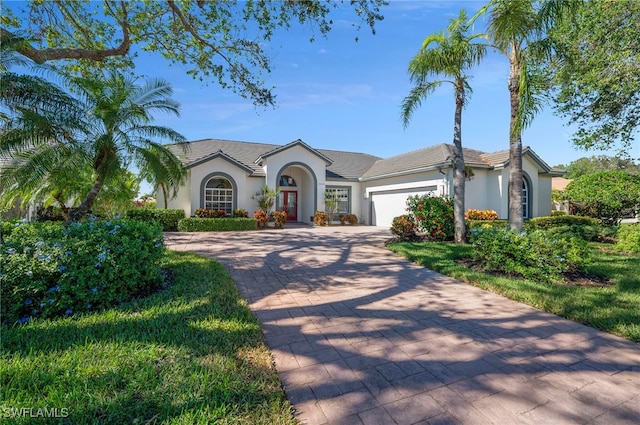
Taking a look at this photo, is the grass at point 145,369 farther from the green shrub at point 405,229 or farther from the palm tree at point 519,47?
the green shrub at point 405,229

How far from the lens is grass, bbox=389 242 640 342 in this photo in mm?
4402

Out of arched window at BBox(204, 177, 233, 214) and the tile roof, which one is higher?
the tile roof

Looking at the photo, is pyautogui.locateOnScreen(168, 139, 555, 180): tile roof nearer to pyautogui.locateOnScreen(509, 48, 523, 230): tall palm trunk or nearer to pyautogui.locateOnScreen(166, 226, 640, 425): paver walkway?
pyautogui.locateOnScreen(509, 48, 523, 230): tall palm trunk

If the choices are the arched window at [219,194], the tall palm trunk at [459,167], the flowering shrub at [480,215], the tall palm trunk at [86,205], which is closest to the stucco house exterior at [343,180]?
the arched window at [219,194]

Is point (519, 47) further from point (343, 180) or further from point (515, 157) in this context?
point (343, 180)

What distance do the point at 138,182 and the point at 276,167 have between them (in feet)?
27.7

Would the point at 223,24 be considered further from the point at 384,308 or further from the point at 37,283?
the point at 384,308

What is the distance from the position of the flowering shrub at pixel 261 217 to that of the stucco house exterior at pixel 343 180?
1.76 m

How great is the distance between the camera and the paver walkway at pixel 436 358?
259 cm

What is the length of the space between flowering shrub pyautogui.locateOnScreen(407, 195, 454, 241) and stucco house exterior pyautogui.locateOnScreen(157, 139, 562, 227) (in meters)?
3.91

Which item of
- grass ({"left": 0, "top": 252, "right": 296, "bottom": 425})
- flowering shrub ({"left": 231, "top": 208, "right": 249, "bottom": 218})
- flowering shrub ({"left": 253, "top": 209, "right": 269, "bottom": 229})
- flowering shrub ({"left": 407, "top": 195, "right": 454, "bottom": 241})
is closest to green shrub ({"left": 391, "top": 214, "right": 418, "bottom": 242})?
flowering shrub ({"left": 407, "top": 195, "right": 454, "bottom": 241})

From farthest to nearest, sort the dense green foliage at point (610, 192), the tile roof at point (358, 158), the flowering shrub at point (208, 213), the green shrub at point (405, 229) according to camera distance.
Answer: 1. the tile roof at point (358, 158)
2. the flowering shrub at point (208, 213)
3. the dense green foliage at point (610, 192)
4. the green shrub at point (405, 229)

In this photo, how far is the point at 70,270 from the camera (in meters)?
4.50

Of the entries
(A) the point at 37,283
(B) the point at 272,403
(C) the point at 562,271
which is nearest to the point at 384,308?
(B) the point at 272,403
